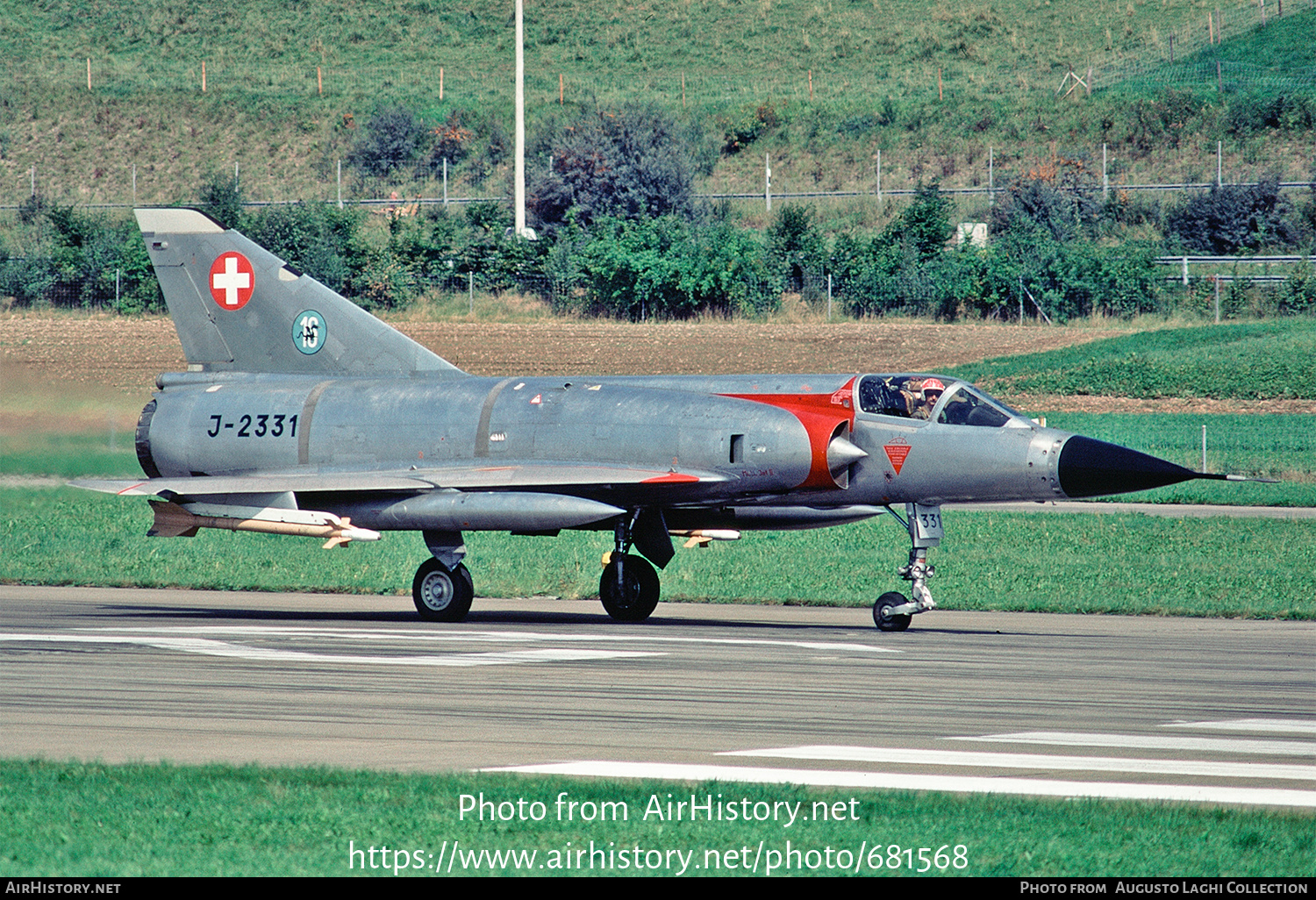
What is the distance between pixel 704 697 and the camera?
13156 mm

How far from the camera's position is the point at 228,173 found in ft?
277

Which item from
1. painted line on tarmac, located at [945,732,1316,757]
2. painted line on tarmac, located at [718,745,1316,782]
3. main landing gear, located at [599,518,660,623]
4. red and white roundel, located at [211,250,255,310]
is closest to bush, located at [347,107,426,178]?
red and white roundel, located at [211,250,255,310]

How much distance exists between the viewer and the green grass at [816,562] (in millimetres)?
22359

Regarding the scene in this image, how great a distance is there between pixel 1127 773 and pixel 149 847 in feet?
17.1

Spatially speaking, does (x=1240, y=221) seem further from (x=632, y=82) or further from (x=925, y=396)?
(x=925, y=396)

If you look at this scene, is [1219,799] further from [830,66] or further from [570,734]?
[830,66]

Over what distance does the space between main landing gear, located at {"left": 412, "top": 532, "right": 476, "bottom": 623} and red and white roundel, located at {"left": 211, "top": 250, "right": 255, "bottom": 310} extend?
4854mm

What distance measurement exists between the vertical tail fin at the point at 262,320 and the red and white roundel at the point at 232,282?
0.04ft

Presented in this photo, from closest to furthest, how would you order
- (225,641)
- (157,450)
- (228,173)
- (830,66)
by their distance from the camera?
1. (225,641)
2. (157,450)
3. (228,173)
4. (830,66)

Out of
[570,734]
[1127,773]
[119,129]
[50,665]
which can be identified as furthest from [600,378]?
[119,129]

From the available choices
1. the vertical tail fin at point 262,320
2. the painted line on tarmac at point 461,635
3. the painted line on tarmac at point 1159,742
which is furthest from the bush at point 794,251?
the painted line on tarmac at point 1159,742

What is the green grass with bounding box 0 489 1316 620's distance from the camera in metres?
22.4

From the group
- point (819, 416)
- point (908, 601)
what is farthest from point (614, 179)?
point (908, 601)

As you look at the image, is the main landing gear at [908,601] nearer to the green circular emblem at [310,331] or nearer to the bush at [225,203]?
the green circular emblem at [310,331]
